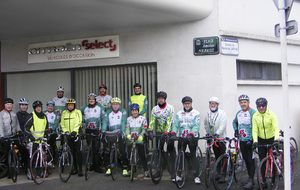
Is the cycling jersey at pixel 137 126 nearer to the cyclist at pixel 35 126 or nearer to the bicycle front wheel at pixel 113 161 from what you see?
the bicycle front wheel at pixel 113 161

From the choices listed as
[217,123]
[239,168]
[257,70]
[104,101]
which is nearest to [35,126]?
[104,101]

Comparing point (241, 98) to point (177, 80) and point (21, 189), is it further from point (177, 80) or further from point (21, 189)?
point (21, 189)

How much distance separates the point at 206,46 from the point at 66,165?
482 cm

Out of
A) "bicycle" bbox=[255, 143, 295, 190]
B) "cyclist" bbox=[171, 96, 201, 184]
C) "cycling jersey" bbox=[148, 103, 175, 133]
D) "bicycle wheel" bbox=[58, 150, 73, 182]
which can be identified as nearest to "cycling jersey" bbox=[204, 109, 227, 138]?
"cyclist" bbox=[171, 96, 201, 184]

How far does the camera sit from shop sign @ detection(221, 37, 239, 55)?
9.56 m

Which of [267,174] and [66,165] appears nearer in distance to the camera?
[267,174]

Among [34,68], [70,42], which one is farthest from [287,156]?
[34,68]

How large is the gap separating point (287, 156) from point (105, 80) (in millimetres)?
6991

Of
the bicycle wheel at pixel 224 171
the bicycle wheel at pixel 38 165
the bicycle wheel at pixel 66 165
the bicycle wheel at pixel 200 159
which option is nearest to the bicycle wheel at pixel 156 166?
the bicycle wheel at pixel 200 159

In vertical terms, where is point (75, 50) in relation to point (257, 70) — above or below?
above

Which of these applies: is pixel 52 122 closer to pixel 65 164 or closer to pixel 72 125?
pixel 72 125

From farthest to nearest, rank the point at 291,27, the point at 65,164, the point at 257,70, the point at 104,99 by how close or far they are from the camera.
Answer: the point at 257,70, the point at 104,99, the point at 65,164, the point at 291,27

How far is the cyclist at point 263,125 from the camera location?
7.16 metres

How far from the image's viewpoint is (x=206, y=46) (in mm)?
9531
